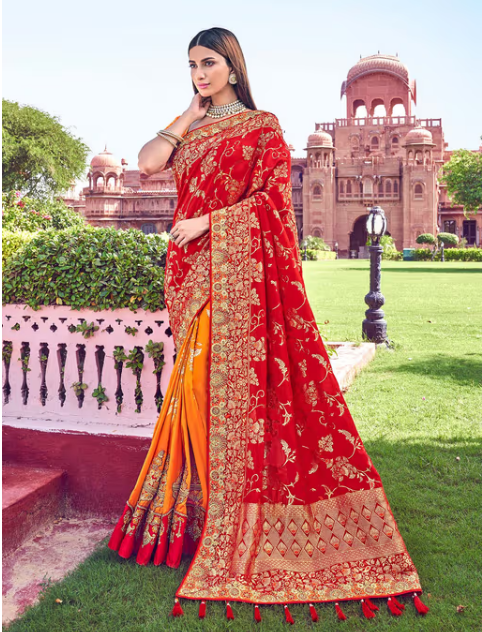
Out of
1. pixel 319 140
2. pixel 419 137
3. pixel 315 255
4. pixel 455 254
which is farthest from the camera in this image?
pixel 319 140

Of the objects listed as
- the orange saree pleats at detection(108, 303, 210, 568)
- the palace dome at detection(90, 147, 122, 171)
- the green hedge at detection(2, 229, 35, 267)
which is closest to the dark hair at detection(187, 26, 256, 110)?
the orange saree pleats at detection(108, 303, 210, 568)

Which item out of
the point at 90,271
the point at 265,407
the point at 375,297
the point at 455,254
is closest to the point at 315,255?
the point at 455,254

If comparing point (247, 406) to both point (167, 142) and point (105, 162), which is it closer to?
point (167, 142)

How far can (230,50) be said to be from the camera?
222cm

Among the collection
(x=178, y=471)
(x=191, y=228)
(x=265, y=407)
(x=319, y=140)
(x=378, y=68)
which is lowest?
(x=178, y=471)

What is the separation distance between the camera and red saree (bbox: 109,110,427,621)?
2049 millimetres

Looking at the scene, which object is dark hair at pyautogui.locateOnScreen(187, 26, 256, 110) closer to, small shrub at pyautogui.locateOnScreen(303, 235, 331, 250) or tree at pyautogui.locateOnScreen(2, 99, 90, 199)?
tree at pyautogui.locateOnScreen(2, 99, 90, 199)

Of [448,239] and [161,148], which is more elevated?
[448,239]

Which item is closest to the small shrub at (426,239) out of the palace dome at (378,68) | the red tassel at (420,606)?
the palace dome at (378,68)

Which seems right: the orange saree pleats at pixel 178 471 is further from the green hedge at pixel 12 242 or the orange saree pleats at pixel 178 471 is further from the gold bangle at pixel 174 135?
the green hedge at pixel 12 242

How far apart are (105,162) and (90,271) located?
45.8 meters

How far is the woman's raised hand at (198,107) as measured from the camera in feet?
7.59

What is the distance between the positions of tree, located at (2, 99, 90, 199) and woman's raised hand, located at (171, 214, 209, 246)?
24026 millimetres

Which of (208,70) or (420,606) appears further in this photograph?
(208,70)
